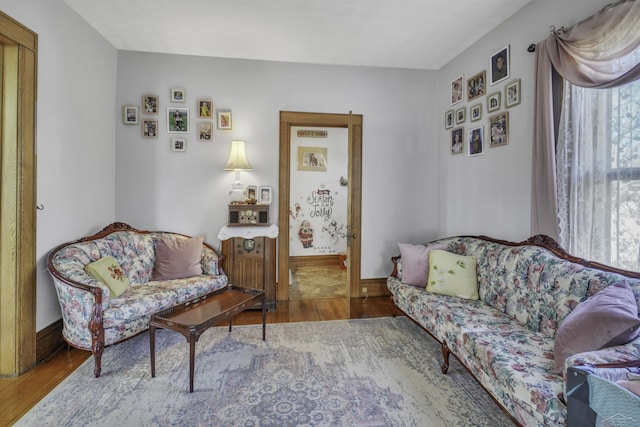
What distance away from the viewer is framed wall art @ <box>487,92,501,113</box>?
295 centimetres

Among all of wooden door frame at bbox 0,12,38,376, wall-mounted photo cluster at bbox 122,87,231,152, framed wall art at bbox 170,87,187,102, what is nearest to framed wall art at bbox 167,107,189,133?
wall-mounted photo cluster at bbox 122,87,231,152

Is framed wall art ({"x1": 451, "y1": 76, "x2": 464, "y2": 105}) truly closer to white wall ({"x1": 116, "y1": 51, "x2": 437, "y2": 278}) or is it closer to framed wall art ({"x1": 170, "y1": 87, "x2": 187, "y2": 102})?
white wall ({"x1": 116, "y1": 51, "x2": 437, "y2": 278})

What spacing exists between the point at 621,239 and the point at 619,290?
1.67 feet

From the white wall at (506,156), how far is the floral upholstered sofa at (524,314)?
30 centimetres

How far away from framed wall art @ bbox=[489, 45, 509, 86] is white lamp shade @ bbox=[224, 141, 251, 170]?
2.68m

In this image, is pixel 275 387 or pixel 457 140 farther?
pixel 457 140

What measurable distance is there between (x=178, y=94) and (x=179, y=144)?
57 cm

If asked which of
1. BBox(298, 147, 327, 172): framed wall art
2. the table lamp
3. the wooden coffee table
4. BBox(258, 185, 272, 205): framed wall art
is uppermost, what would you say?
BBox(298, 147, 327, 172): framed wall art

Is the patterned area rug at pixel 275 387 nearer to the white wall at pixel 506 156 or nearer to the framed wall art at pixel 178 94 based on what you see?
the white wall at pixel 506 156

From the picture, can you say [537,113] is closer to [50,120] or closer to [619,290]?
[619,290]

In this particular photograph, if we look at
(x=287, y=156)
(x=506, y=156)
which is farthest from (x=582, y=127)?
(x=287, y=156)

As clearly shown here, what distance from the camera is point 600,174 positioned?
2045 mm

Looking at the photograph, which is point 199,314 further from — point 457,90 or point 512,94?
point 457,90

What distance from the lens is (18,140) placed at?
2.21 metres
